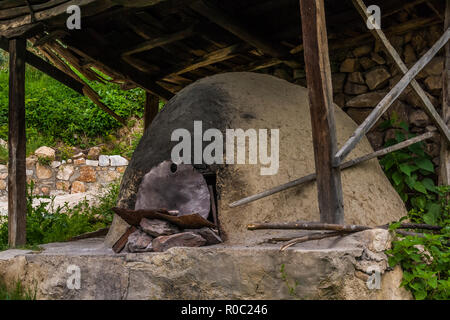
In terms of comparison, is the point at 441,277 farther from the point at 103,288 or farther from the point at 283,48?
the point at 283,48

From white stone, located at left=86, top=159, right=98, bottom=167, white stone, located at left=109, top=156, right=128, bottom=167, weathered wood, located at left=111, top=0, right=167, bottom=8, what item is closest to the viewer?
weathered wood, located at left=111, top=0, right=167, bottom=8

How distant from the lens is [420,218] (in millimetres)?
4012

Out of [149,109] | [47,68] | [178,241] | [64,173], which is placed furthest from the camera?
[64,173]

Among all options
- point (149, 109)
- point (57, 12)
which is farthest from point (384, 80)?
point (57, 12)

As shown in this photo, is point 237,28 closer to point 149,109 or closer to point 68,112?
point 149,109

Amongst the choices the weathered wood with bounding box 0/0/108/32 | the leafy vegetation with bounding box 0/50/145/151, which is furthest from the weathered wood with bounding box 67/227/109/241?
the leafy vegetation with bounding box 0/50/145/151

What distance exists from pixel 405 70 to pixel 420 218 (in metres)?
1.32

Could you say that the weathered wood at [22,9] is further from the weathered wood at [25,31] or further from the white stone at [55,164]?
the white stone at [55,164]

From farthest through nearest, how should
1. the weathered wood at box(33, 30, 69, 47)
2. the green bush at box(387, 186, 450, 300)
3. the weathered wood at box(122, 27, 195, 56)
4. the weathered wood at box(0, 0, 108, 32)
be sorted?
the weathered wood at box(122, 27, 195, 56) < the weathered wood at box(33, 30, 69, 47) < the weathered wood at box(0, 0, 108, 32) < the green bush at box(387, 186, 450, 300)

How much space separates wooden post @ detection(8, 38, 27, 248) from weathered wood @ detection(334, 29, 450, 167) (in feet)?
9.74

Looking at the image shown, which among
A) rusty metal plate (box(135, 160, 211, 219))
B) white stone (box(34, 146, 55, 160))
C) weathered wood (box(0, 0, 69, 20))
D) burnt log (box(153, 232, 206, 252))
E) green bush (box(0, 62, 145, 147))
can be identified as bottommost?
burnt log (box(153, 232, 206, 252))

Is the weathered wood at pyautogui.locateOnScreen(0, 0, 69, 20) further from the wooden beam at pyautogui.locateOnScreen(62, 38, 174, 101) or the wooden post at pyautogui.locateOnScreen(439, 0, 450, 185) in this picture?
the wooden post at pyautogui.locateOnScreen(439, 0, 450, 185)

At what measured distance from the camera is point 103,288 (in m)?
3.08

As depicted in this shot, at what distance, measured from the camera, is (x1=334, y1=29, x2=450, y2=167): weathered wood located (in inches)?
119
